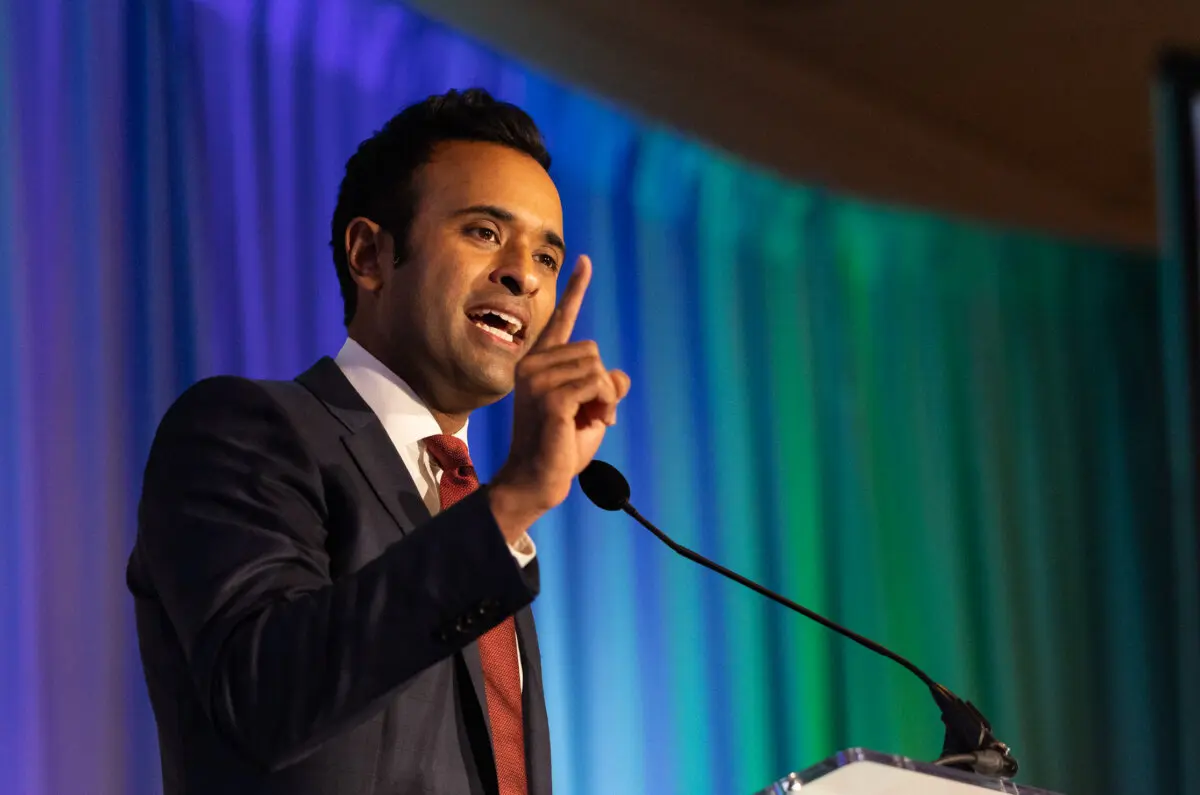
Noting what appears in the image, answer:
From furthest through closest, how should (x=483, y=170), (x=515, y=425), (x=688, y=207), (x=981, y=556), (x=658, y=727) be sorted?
1. (x=981, y=556)
2. (x=688, y=207)
3. (x=658, y=727)
4. (x=483, y=170)
5. (x=515, y=425)

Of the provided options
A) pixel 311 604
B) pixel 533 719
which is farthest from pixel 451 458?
pixel 311 604

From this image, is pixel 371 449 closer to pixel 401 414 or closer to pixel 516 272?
pixel 401 414

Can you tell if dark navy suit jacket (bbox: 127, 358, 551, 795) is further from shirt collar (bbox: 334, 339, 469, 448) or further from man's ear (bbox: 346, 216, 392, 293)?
man's ear (bbox: 346, 216, 392, 293)

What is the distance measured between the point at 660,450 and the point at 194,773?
1926 mm

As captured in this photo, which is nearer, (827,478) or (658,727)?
(658,727)

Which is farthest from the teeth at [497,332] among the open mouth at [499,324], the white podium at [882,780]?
the white podium at [882,780]

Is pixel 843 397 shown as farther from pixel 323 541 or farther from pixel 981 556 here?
pixel 323 541

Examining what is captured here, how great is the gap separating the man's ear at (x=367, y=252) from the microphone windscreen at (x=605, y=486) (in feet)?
1.25

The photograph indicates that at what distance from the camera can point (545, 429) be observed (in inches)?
40.8

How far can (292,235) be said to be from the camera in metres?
2.26

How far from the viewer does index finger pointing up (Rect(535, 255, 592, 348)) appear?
1.11 meters

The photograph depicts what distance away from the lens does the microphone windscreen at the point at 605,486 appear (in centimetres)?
138

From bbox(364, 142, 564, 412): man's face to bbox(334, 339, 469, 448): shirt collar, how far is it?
0.02m

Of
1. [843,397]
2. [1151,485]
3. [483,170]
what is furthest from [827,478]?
[483,170]
